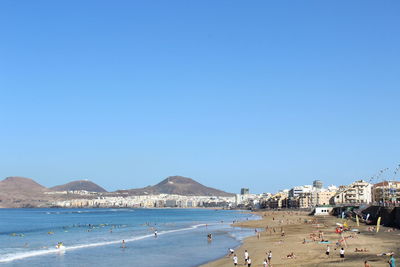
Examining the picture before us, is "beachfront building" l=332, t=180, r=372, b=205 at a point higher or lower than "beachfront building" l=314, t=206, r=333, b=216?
higher

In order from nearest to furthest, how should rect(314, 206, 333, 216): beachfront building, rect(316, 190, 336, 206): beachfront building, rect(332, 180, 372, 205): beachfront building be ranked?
rect(314, 206, 333, 216): beachfront building, rect(332, 180, 372, 205): beachfront building, rect(316, 190, 336, 206): beachfront building

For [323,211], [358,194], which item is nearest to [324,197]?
[358,194]

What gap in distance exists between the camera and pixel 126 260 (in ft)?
150

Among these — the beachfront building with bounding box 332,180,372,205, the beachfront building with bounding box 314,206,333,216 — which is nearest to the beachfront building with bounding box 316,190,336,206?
the beachfront building with bounding box 332,180,372,205

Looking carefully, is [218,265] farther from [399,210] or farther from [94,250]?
[399,210]

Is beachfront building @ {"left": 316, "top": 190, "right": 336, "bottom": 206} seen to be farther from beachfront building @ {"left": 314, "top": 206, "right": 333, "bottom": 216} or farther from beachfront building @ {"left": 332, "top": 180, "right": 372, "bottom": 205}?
beachfront building @ {"left": 314, "top": 206, "right": 333, "bottom": 216}

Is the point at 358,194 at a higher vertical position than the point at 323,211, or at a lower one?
higher

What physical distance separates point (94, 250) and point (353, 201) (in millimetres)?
124406

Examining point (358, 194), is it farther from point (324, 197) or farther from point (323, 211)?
point (324, 197)

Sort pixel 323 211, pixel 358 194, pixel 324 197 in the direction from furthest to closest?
pixel 324 197 < pixel 358 194 < pixel 323 211

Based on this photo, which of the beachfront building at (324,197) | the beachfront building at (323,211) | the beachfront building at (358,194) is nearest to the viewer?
the beachfront building at (323,211)

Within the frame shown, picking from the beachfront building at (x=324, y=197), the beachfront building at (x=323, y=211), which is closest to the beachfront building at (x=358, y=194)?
the beachfront building at (x=323, y=211)

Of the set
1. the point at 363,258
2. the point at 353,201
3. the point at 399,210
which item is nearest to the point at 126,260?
the point at 363,258

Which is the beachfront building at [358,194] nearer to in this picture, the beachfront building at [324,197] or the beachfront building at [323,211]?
the beachfront building at [323,211]
